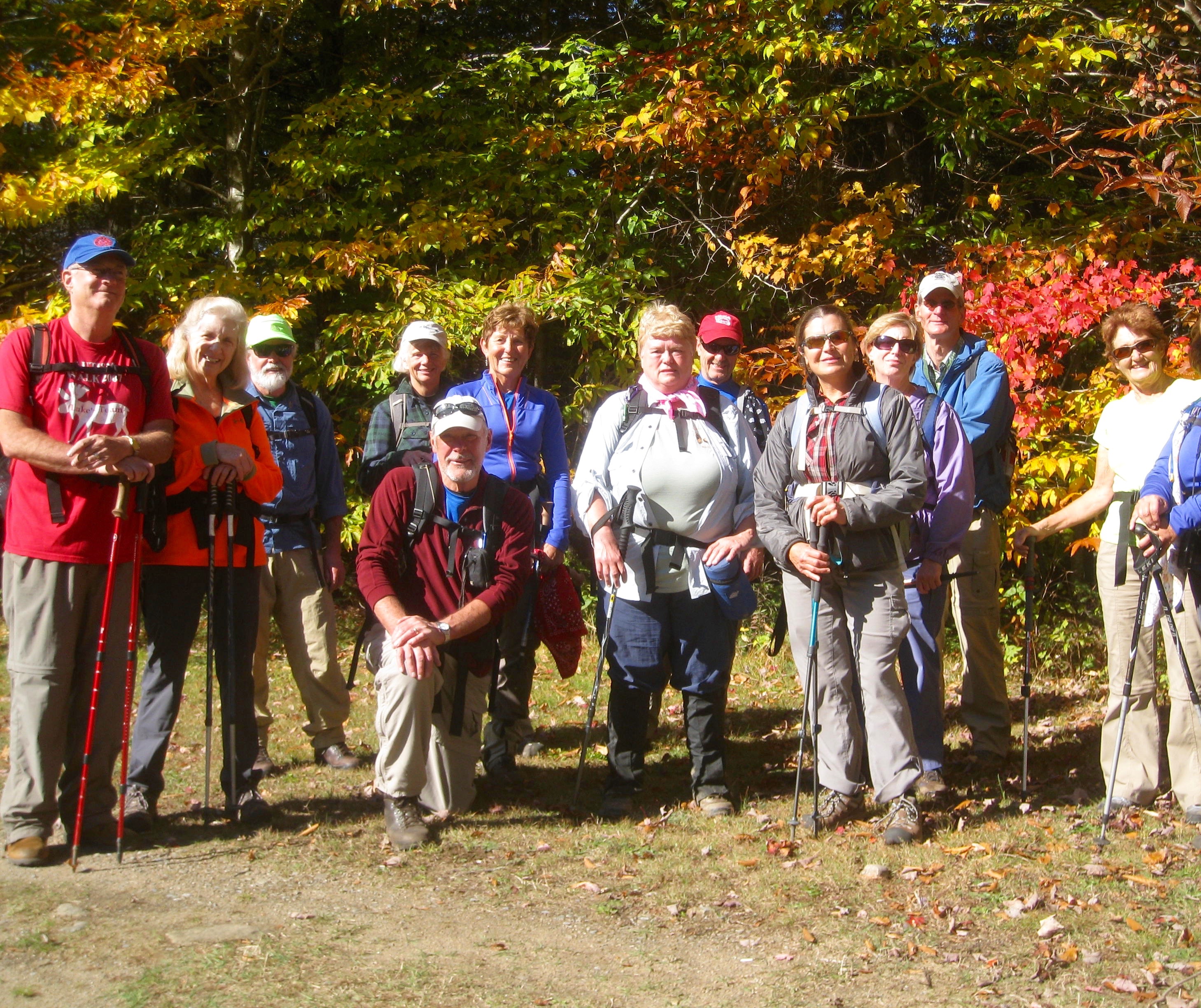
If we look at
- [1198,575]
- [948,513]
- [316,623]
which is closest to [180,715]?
[316,623]

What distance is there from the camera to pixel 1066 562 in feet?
27.9

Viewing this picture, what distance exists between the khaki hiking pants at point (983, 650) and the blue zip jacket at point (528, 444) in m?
1.92

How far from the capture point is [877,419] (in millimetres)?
4770

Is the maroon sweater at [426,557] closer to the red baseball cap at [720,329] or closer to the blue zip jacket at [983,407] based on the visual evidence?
the red baseball cap at [720,329]

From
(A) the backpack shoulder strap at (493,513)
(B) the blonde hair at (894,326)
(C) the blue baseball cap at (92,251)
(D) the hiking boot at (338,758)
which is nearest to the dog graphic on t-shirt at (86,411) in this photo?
(C) the blue baseball cap at (92,251)

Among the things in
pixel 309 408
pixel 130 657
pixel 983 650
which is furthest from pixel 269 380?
pixel 983 650

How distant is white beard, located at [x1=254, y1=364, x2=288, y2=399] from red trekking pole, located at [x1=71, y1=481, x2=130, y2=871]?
1.30 m

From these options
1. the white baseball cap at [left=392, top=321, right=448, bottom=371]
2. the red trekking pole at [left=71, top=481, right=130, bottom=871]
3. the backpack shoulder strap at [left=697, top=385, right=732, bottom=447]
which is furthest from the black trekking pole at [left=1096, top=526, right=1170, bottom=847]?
the red trekking pole at [left=71, top=481, right=130, bottom=871]

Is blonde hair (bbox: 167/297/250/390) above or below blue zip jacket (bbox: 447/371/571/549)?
above

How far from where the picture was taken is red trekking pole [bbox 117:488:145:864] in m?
4.46

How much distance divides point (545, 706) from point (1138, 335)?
425cm

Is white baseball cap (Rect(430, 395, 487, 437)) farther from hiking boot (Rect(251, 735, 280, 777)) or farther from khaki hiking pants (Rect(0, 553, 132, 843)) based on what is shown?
hiking boot (Rect(251, 735, 280, 777))

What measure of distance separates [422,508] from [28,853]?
1.96 meters

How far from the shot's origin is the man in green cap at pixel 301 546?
570cm
